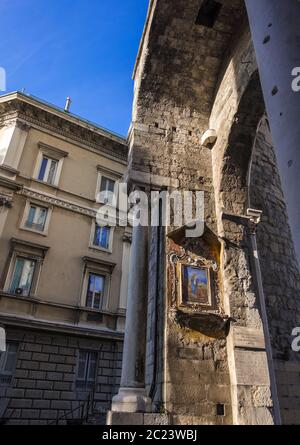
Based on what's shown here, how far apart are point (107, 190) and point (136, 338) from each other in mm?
10862

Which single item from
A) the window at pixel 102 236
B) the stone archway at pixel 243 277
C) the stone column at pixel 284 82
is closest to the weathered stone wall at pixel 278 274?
the stone archway at pixel 243 277

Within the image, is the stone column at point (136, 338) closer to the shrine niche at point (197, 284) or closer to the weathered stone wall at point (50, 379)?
the shrine niche at point (197, 284)

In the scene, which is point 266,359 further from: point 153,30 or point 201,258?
point 153,30

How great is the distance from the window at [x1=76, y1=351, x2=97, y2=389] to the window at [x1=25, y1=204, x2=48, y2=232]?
4.78 metres

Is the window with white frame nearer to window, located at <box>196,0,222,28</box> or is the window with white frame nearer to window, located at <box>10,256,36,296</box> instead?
window, located at <box>10,256,36,296</box>

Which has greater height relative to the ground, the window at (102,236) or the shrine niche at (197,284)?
the window at (102,236)

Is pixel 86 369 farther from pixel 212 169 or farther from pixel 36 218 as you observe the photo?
pixel 212 169

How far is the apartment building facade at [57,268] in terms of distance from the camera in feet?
31.3

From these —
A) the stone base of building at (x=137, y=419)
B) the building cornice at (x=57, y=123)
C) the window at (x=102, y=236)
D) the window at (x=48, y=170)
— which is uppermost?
the building cornice at (x=57, y=123)

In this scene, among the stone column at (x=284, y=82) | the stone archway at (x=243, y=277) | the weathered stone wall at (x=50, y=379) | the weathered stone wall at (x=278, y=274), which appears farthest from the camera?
the weathered stone wall at (x=50, y=379)

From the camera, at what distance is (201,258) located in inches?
170

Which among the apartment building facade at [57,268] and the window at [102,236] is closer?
the apartment building facade at [57,268]

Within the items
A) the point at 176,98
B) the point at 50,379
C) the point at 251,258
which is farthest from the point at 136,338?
the point at 50,379

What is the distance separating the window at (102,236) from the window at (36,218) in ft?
6.98
